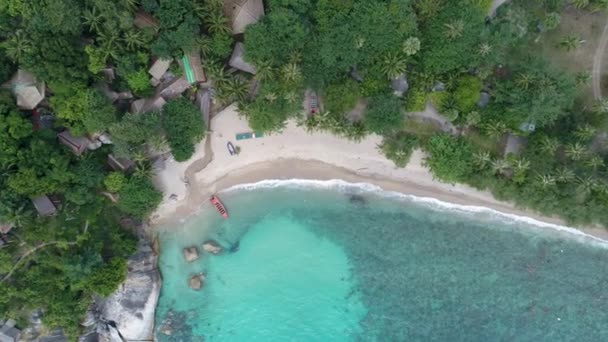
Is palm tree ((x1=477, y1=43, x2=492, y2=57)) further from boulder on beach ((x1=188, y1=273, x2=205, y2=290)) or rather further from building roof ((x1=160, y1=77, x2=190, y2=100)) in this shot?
boulder on beach ((x1=188, y1=273, x2=205, y2=290))

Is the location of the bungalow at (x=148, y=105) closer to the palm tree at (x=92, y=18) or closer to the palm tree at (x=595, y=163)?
the palm tree at (x=92, y=18)

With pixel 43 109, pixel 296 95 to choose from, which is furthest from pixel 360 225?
pixel 43 109

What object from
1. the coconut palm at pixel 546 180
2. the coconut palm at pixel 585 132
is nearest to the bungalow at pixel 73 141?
the coconut palm at pixel 546 180

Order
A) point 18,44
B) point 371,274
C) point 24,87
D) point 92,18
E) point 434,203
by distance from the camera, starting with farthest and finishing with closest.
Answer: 1. point 371,274
2. point 434,203
3. point 24,87
4. point 92,18
5. point 18,44

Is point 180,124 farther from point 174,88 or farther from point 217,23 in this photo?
point 217,23

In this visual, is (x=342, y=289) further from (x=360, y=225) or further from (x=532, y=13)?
(x=532, y=13)

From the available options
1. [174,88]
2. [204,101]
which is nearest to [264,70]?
[204,101]
